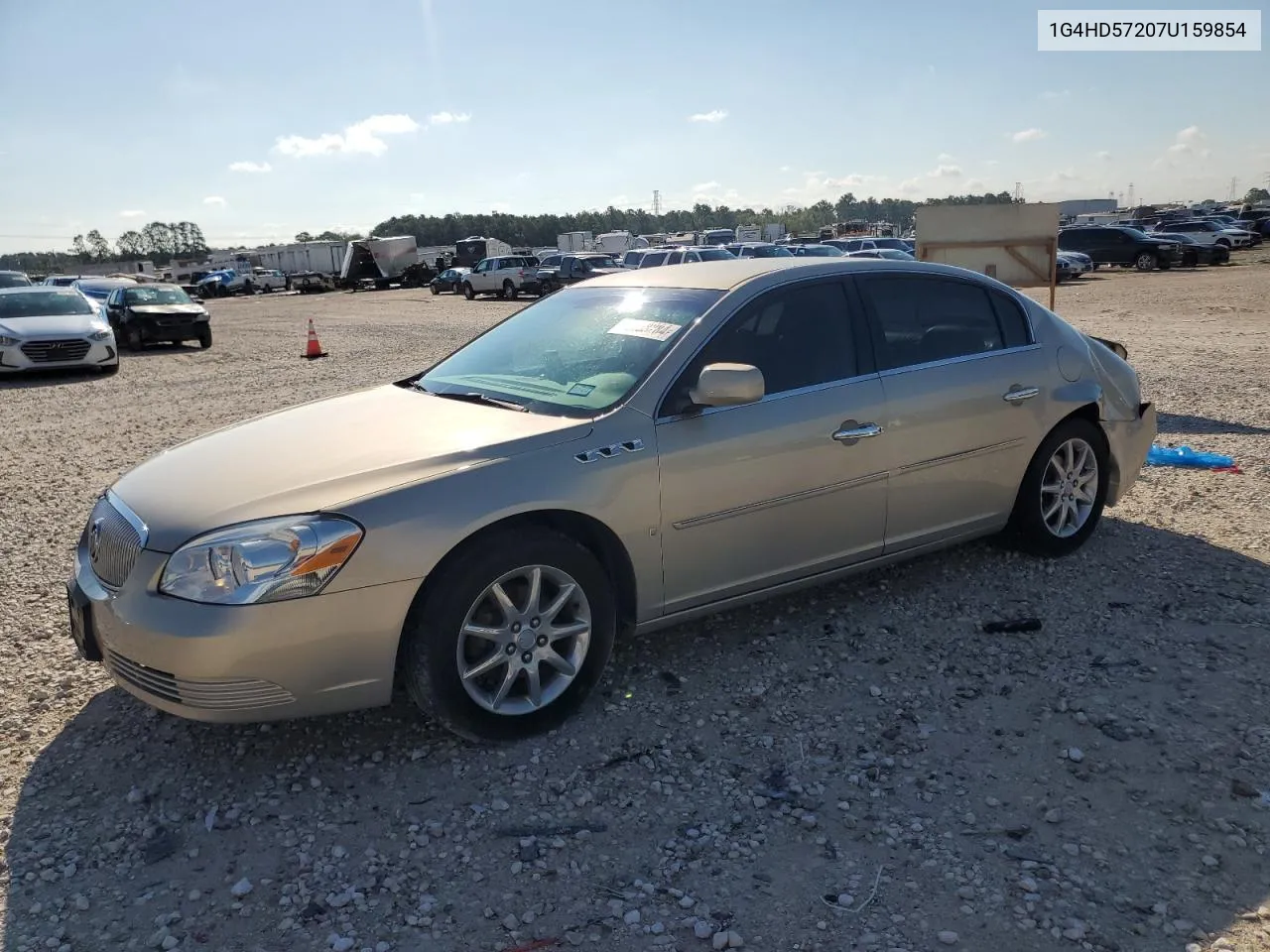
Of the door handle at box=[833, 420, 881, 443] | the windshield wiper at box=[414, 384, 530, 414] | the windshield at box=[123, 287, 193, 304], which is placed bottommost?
the door handle at box=[833, 420, 881, 443]

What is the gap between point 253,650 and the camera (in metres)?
2.95

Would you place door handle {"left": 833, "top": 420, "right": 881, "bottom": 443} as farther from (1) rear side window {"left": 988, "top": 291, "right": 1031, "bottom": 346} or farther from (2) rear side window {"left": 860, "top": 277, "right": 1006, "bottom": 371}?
(1) rear side window {"left": 988, "top": 291, "right": 1031, "bottom": 346}

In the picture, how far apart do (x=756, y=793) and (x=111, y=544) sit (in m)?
2.36

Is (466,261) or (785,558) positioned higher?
(466,261)

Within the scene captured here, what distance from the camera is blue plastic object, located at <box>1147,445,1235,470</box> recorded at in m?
6.71

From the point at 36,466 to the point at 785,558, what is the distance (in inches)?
293

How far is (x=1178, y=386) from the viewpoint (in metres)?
10.1

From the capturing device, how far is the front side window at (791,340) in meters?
3.93

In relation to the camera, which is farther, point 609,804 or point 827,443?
point 827,443

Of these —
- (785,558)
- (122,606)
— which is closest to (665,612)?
(785,558)

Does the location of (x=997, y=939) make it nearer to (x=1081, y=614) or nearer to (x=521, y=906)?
(x=521, y=906)

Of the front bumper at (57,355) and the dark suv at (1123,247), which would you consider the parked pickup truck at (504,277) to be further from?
the front bumper at (57,355)

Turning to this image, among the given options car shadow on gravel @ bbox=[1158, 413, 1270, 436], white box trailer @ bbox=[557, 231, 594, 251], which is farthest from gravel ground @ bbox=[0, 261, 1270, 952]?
white box trailer @ bbox=[557, 231, 594, 251]

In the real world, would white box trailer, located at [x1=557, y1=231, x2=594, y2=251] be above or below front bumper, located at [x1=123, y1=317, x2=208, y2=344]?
above
